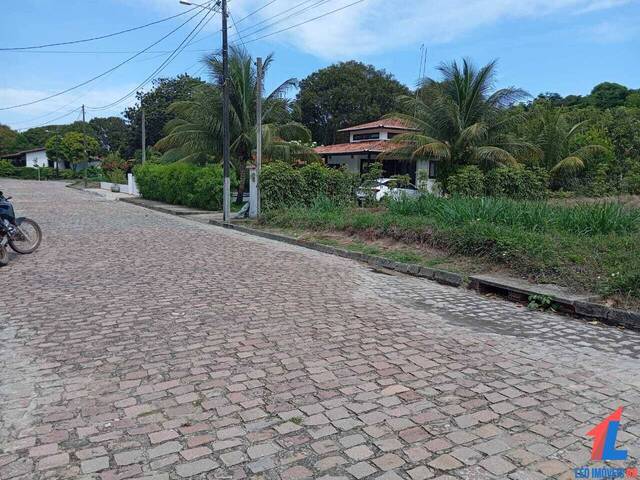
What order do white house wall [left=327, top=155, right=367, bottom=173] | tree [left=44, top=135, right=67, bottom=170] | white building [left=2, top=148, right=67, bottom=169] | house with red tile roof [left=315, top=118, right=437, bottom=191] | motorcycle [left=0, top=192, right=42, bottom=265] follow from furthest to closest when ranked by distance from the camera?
white building [left=2, top=148, right=67, bottom=169], tree [left=44, top=135, right=67, bottom=170], white house wall [left=327, top=155, right=367, bottom=173], house with red tile roof [left=315, top=118, right=437, bottom=191], motorcycle [left=0, top=192, right=42, bottom=265]

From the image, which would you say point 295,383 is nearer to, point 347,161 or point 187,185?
point 187,185

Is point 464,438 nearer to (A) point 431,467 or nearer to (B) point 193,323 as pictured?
(A) point 431,467

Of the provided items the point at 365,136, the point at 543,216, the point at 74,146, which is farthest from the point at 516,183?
the point at 74,146

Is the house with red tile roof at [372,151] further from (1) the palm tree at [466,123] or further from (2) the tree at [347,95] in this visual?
(2) the tree at [347,95]

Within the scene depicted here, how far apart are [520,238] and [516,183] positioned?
14027 mm

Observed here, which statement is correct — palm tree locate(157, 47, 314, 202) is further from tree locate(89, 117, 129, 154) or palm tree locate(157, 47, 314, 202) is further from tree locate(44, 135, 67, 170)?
tree locate(89, 117, 129, 154)

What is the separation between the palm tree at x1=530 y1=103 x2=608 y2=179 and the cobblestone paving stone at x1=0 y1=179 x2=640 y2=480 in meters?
23.4

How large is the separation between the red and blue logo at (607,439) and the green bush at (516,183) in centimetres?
1812

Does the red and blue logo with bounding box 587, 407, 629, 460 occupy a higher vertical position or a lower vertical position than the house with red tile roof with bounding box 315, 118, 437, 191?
lower

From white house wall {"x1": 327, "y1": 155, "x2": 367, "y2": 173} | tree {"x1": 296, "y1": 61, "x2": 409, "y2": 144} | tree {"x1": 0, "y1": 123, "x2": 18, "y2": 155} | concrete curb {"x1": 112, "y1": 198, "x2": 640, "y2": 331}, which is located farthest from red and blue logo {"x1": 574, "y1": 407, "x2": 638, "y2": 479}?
tree {"x1": 0, "y1": 123, "x2": 18, "y2": 155}

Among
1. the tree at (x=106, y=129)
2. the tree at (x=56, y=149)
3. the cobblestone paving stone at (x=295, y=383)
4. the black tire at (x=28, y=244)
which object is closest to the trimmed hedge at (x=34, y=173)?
the tree at (x=56, y=149)

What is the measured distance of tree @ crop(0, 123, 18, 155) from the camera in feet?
281

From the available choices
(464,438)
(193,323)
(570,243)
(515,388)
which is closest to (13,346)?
(193,323)

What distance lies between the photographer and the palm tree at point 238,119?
76.6ft
